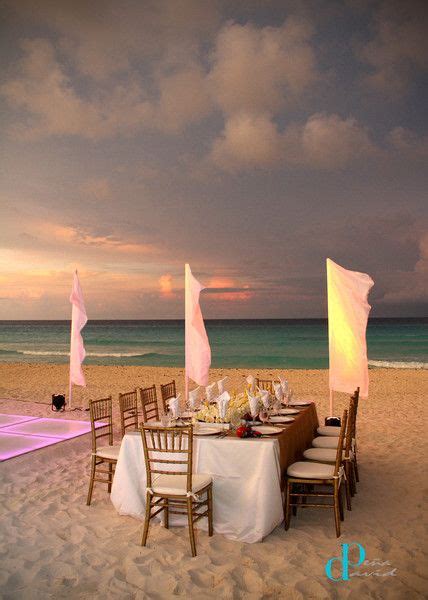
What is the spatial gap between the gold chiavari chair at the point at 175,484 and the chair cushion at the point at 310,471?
2.66 feet

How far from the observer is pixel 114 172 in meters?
22.1

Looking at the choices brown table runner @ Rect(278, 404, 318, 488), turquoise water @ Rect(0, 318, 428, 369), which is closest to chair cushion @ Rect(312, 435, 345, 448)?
brown table runner @ Rect(278, 404, 318, 488)

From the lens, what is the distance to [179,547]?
416cm

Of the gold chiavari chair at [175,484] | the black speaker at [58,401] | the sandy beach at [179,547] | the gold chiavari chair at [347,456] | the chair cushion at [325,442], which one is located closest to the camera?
the sandy beach at [179,547]

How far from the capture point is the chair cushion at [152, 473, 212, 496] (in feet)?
13.8

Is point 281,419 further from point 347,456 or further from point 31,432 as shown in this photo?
point 31,432

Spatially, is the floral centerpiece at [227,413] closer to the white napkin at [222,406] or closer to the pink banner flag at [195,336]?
the white napkin at [222,406]

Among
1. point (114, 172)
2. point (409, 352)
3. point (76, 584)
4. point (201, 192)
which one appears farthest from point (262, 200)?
point (76, 584)

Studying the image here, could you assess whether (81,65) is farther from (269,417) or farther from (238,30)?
(269,417)

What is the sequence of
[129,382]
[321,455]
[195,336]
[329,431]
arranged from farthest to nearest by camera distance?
[129,382], [329,431], [195,336], [321,455]

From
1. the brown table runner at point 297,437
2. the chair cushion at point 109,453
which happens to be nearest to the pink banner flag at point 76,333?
the chair cushion at point 109,453

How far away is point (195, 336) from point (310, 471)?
250 centimetres

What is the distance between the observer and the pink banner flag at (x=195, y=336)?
6.52 meters

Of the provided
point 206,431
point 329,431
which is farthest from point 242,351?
point 206,431
